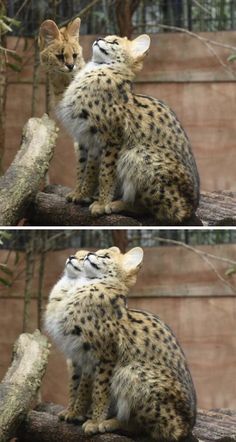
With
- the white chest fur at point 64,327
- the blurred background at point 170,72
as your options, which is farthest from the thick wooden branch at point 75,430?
the blurred background at point 170,72

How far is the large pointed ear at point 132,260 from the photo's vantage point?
3.33 meters

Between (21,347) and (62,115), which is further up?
(62,115)

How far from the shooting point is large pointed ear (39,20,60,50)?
3223 mm

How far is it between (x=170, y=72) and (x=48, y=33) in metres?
2.32

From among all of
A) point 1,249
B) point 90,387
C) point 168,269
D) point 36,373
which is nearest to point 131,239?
point 168,269

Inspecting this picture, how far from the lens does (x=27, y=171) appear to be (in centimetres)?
357

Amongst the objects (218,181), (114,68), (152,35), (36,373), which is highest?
(152,35)

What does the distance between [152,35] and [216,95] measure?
18.8 inches

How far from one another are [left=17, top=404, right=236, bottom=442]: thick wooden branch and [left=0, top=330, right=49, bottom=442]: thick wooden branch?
48mm

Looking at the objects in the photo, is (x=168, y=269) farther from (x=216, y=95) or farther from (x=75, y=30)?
(x=75, y=30)

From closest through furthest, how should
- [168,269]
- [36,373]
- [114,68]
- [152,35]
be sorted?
[114,68] → [36,373] → [168,269] → [152,35]

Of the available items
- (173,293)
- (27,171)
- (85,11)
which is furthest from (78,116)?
(85,11)

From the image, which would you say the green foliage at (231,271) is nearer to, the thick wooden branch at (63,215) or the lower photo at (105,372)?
the lower photo at (105,372)

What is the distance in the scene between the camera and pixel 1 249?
215 inches
